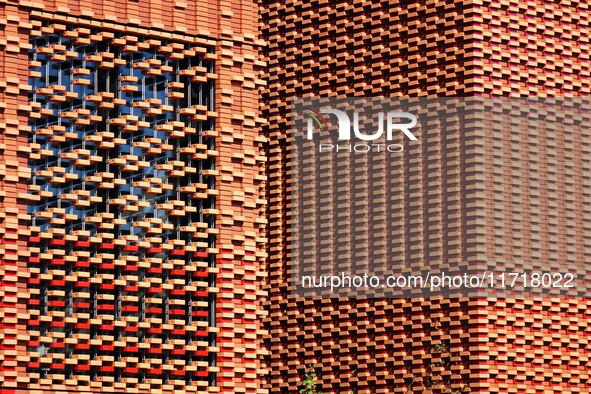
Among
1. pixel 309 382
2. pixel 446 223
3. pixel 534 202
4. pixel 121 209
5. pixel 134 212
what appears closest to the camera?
pixel 121 209

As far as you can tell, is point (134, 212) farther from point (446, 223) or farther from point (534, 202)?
point (534, 202)

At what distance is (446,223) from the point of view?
266 feet

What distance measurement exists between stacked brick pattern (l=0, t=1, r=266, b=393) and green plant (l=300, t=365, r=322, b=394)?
935 cm

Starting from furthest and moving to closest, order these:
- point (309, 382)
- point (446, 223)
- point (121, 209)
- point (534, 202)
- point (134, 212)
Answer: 1. point (309, 382)
2. point (534, 202)
3. point (446, 223)
4. point (134, 212)
5. point (121, 209)

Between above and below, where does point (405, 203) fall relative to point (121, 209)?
above

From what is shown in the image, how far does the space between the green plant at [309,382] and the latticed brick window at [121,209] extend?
11.7m

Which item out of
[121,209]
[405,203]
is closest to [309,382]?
[405,203]

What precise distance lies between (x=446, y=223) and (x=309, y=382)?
30.1 feet

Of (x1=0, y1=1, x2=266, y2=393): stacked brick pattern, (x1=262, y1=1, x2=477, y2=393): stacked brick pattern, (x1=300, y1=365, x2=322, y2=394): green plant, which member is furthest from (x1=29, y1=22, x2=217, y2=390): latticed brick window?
(x1=262, y1=1, x2=477, y2=393): stacked brick pattern

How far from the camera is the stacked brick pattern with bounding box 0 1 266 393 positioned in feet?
223

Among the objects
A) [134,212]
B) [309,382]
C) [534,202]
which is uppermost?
[534,202]

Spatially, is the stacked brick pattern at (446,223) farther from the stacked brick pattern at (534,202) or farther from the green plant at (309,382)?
the green plant at (309,382)

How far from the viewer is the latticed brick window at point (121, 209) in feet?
225

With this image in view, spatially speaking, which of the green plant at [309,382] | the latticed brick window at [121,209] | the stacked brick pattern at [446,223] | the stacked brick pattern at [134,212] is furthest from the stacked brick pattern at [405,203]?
the latticed brick window at [121,209]
